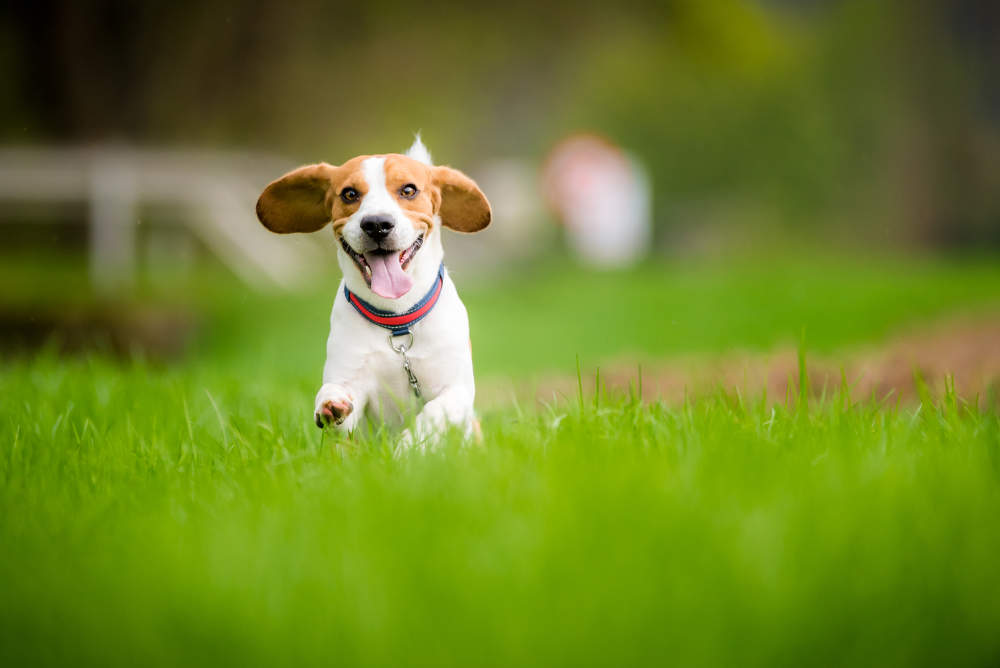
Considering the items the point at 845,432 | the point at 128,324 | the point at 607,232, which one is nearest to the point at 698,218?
the point at 607,232

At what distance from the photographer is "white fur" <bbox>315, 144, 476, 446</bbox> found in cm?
254

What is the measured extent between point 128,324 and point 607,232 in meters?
12.7

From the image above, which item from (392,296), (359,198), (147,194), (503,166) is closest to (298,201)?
(359,198)

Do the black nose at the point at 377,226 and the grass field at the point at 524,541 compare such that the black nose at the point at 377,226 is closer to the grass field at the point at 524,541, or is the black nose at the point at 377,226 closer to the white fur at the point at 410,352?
the white fur at the point at 410,352

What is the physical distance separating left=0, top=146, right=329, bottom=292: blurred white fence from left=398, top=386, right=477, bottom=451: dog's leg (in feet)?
25.4

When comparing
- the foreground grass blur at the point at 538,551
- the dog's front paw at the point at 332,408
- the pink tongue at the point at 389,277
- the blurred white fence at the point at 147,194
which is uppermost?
the blurred white fence at the point at 147,194

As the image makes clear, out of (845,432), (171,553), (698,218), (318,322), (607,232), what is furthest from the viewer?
(698,218)

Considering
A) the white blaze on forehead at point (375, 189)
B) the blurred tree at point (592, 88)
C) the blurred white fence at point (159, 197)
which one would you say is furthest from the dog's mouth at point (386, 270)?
the blurred tree at point (592, 88)

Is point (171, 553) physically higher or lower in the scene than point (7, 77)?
lower

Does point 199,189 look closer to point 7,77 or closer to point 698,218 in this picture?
point 7,77

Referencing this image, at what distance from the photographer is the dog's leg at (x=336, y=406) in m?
2.37

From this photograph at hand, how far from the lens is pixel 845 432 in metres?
2.51

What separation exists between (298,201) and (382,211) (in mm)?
434

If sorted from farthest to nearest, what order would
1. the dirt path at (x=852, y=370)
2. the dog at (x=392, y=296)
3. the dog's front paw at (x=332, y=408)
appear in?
the dirt path at (x=852, y=370)
the dog at (x=392, y=296)
the dog's front paw at (x=332, y=408)
